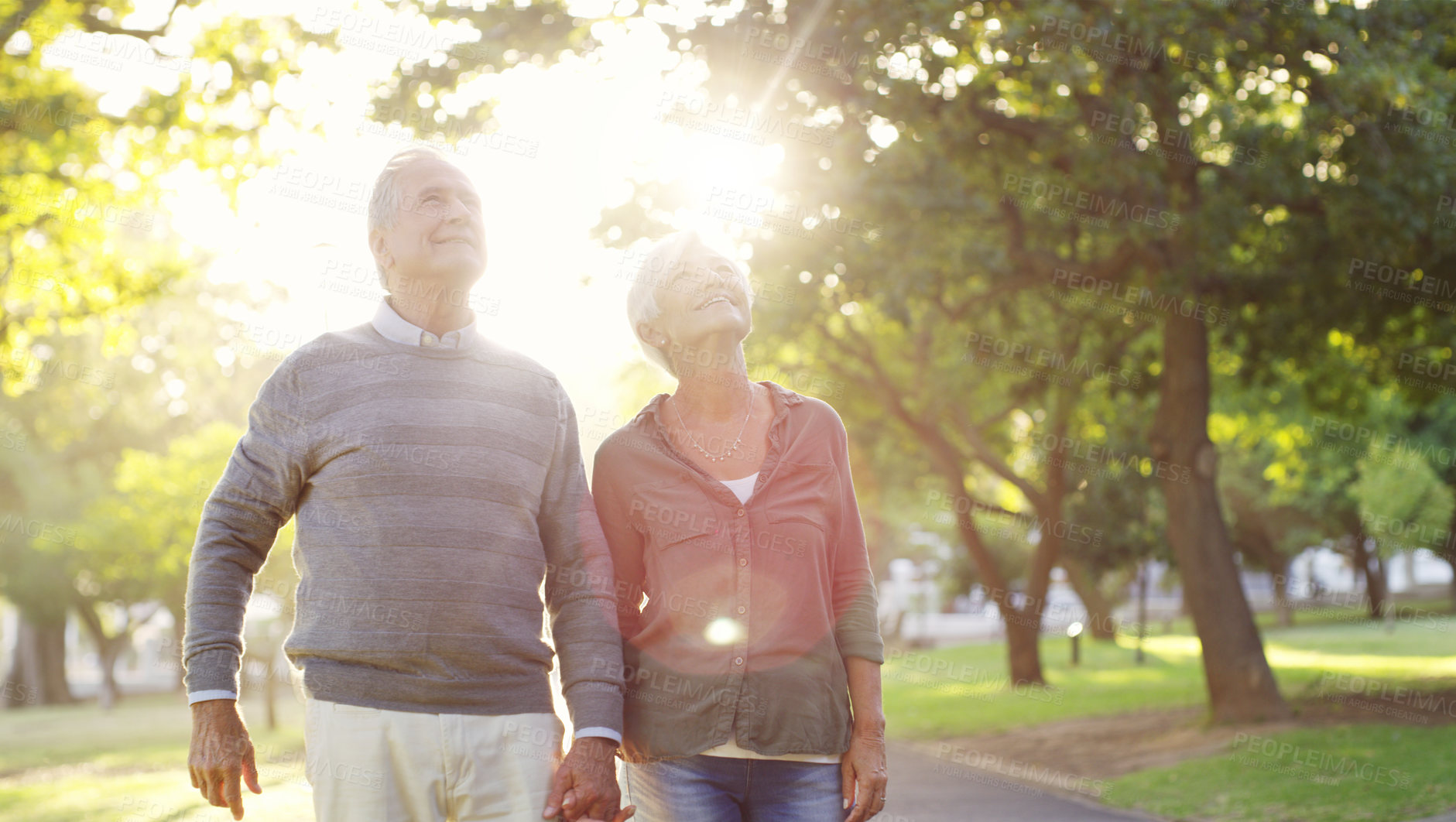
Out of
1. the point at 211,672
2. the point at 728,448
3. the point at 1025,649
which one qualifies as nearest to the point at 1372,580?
the point at 1025,649

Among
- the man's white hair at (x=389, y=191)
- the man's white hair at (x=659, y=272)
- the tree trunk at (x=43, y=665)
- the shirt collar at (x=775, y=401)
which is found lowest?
the tree trunk at (x=43, y=665)

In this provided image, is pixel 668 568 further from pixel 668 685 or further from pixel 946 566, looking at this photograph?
pixel 946 566

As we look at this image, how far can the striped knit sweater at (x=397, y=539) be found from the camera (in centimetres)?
273

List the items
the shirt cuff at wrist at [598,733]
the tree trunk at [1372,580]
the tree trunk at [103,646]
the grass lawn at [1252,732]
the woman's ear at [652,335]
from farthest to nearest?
the tree trunk at [1372,580]
the tree trunk at [103,646]
the grass lawn at [1252,732]
the woman's ear at [652,335]
the shirt cuff at wrist at [598,733]

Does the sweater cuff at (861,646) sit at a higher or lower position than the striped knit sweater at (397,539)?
lower

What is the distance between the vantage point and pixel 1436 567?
221 feet

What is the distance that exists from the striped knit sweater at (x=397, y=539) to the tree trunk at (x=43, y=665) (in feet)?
128

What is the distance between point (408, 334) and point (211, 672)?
2.94 ft

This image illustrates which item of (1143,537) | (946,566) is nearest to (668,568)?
(1143,537)

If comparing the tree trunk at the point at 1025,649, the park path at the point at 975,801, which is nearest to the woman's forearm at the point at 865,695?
the park path at the point at 975,801

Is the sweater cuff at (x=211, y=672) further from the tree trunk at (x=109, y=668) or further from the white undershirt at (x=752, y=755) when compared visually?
the tree trunk at (x=109, y=668)

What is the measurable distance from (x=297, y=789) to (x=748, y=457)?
832 cm

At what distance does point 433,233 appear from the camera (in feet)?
9.87

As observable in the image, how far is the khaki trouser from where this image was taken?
268cm
